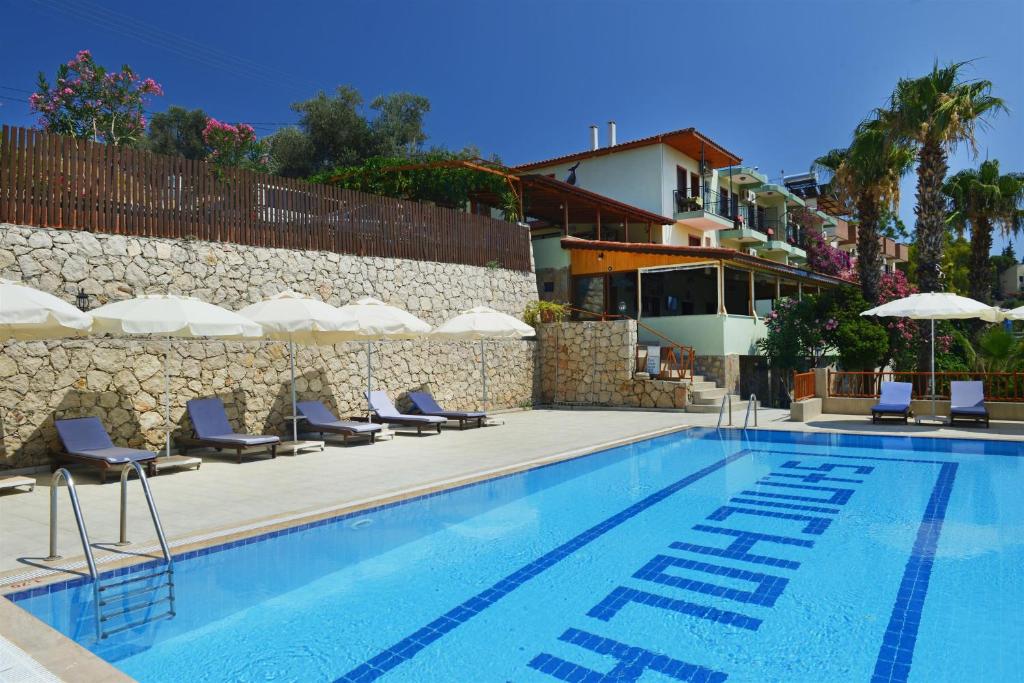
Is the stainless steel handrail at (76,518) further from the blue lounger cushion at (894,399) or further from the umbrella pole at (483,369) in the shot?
the blue lounger cushion at (894,399)

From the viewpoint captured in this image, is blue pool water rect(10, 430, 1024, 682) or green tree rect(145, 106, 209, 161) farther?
green tree rect(145, 106, 209, 161)

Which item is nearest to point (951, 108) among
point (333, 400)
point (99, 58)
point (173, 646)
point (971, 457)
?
point (971, 457)

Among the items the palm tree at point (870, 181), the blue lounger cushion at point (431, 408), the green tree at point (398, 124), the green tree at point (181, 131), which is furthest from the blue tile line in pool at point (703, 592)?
the green tree at point (181, 131)

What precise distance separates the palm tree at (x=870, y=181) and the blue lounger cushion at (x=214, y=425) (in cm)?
1805

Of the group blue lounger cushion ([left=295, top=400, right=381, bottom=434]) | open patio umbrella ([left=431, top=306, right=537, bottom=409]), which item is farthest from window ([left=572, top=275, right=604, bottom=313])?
blue lounger cushion ([left=295, top=400, right=381, bottom=434])

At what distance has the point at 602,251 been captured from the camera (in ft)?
70.2

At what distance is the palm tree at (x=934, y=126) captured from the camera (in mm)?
17453

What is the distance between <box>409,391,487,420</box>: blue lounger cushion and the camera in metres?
14.9

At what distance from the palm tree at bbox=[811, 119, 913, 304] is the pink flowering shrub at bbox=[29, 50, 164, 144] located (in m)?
24.7

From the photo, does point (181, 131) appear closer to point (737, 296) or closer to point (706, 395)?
point (737, 296)

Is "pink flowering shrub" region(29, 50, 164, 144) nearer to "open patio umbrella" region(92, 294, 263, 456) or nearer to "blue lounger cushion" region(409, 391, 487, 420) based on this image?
"blue lounger cushion" region(409, 391, 487, 420)

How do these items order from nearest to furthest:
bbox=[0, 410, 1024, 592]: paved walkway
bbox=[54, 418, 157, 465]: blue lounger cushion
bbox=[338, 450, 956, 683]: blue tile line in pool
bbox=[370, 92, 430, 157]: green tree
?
1. bbox=[338, 450, 956, 683]: blue tile line in pool
2. bbox=[0, 410, 1024, 592]: paved walkway
3. bbox=[54, 418, 157, 465]: blue lounger cushion
4. bbox=[370, 92, 430, 157]: green tree

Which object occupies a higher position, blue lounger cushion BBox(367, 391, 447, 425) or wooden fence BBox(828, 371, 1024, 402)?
wooden fence BBox(828, 371, 1024, 402)

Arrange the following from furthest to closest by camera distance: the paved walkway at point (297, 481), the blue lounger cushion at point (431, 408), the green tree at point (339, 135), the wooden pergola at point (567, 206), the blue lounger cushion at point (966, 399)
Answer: the green tree at point (339, 135) → the wooden pergola at point (567, 206) → the blue lounger cushion at point (431, 408) → the blue lounger cushion at point (966, 399) → the paved walkway at point (297, 481)
